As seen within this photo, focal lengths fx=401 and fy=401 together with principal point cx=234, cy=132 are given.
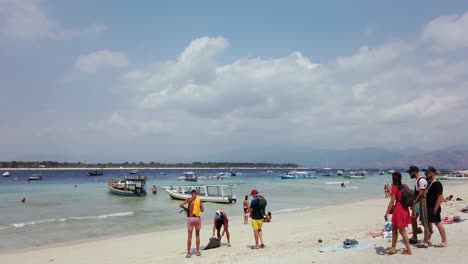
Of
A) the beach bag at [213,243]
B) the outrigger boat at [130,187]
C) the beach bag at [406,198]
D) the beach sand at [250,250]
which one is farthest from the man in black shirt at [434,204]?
the outrigger boat at [130,187]

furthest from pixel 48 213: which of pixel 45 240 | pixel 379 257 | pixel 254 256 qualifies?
pixel 379 257

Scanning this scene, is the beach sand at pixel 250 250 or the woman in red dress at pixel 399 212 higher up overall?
the woman in red dress at pixel 399 212

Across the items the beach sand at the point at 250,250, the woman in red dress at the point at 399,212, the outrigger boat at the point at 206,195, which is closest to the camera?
the woman in red dress at the point at 399,212

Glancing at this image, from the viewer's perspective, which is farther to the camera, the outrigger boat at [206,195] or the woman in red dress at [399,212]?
the outrigger boat at [206,195]

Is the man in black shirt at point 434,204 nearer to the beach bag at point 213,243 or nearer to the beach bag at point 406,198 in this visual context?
the beach bag at point 406,198

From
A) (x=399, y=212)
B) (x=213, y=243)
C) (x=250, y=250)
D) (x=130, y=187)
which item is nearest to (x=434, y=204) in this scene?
(x=399, y=212)

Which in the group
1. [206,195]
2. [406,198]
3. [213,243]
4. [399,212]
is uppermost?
[406,198]

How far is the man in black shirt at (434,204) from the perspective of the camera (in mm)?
8906

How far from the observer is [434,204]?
904 centimetres

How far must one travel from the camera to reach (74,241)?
17.8 metres

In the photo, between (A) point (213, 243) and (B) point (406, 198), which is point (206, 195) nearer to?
(A) point (213, 243)

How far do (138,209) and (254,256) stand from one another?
2184 cm

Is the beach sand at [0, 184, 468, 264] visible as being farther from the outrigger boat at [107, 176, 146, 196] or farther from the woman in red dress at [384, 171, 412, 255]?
the outrigger boat at [107, 176, 146, 196]

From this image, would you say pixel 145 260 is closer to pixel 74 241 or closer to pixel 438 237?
pixel 74 241
